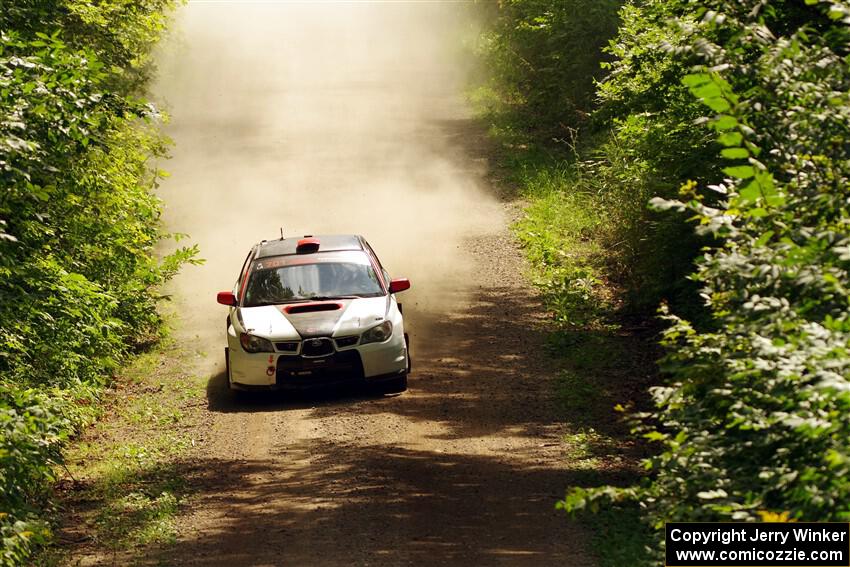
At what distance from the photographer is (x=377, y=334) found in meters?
13.7

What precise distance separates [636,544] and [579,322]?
8728mm

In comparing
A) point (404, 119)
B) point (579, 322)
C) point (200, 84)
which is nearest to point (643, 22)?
point (579, 322)

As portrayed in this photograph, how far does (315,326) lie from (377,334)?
2.67ft

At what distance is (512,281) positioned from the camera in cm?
2080

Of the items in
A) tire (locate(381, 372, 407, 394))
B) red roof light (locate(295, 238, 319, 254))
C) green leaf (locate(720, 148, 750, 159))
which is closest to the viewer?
green leaf (locate(720, 148, 750, 159))

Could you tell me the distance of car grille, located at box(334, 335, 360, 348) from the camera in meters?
13.6

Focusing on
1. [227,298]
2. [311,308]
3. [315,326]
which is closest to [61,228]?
[227,298]

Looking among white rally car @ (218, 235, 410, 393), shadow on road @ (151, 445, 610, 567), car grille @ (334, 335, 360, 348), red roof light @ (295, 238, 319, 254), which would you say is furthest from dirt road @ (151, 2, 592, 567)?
red roof light @ (295, 238, 319, 254)

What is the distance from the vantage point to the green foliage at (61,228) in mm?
8039

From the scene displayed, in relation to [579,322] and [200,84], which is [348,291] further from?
[200,84]

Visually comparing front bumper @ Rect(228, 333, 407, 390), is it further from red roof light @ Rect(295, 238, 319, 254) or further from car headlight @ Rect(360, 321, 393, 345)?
red roof light @ Rect(295, 238, 319, 254)

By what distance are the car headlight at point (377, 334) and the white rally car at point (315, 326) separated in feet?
0.04

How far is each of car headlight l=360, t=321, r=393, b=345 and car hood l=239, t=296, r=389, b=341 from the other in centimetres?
7

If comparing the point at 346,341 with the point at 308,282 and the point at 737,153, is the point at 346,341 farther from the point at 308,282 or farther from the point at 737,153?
the point at 737,153
